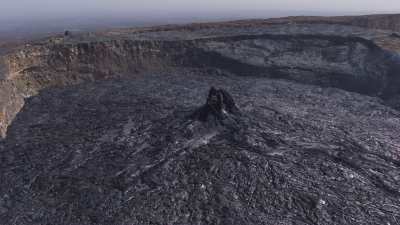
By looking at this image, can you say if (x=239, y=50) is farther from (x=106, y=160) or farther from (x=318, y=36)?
(x=106, y=160)

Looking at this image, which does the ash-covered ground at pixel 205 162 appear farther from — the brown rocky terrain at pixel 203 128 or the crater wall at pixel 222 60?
the crater wall at pixel 222 60

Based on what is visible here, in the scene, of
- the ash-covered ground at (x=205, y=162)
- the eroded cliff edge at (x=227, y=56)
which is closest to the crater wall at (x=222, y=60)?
the eroded cliff edge at (x=227, y=56)

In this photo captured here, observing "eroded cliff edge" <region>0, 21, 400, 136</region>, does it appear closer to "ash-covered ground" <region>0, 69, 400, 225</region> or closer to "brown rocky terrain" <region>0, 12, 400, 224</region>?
"brown rocky terrain" <region>0, 12, 400, 224</region>

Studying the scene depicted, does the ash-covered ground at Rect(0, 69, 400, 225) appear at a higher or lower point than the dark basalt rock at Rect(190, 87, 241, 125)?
lower

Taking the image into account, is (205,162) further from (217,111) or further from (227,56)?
(227,56)

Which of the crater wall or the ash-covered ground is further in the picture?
the crater wall

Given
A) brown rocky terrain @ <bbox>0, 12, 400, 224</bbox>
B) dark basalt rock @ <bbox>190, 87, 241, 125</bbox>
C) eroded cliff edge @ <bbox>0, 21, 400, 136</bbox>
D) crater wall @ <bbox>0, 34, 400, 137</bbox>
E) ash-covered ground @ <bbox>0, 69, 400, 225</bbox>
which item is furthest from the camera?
eroded cliff edge @ <bbox>0, 21, 400, 136</bbox>

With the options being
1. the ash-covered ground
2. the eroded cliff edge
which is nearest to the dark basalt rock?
the ash-covered ground

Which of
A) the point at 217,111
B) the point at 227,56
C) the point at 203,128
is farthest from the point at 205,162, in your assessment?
the point at 227,56
